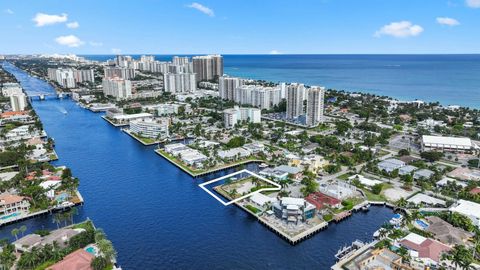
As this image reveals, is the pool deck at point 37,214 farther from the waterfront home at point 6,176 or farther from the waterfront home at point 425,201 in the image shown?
the waterfront home at point 425,201

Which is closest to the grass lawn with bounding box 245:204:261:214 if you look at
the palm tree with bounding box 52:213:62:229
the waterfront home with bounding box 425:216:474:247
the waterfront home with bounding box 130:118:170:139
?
the waterfront home with bounding box 425:216:474:247

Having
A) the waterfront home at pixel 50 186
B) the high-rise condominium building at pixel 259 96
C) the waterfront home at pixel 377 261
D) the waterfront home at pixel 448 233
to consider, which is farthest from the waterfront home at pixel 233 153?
the high-rise condominium building at pixel 259 96

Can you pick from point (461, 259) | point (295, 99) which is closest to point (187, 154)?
point (295, 99)

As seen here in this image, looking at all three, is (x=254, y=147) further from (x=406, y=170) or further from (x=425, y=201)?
(x=425, y=201)

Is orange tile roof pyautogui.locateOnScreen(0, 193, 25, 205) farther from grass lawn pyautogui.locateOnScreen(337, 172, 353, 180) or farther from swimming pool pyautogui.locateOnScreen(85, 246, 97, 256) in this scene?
grass lawn pyautogui.locateOnScreen(337, 172, 353, 180)

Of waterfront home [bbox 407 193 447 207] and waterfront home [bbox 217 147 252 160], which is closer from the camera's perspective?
waterfront home [bbox 407 193 447 207]

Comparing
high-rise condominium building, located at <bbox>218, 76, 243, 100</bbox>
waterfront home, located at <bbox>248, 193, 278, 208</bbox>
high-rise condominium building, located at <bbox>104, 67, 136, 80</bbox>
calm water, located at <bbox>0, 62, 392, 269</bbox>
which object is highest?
high-rise condominium building, located at <bbox>104, 67, 136, 80</bbox>

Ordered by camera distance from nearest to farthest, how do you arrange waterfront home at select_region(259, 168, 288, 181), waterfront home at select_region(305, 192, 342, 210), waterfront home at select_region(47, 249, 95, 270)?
waterfront home at select_region(47, 249, 95, 270) → waterfront home at select_region(305, 192, 342, 210) → waterfront home at select_region(259, 168, 288, 181)

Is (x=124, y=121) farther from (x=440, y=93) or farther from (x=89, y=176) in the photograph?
(x=440, y=93)
